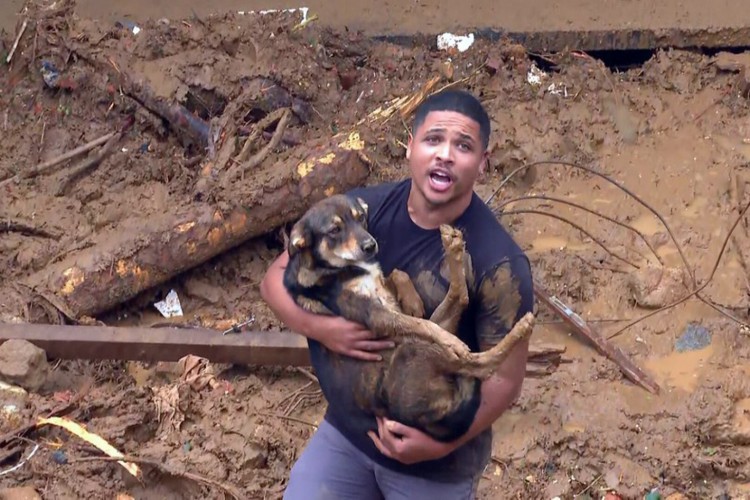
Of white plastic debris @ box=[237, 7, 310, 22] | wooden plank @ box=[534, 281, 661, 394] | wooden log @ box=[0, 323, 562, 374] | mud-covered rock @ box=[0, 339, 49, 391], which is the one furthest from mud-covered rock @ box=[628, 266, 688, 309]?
mud-covered rock @ box=[0, 339, 49, 391]

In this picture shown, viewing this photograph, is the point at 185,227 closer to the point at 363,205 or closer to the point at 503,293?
the point at 363,205

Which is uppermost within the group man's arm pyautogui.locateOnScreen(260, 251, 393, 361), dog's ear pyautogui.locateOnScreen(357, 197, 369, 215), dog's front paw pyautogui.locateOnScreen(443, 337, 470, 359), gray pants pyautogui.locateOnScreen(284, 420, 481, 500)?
dog's ear pyautogui.locateOnScreen(357, 197, 369, 215)

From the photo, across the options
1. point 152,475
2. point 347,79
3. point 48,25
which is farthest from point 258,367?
point 48,25

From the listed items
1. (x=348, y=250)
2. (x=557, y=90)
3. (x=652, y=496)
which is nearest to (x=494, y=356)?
(x=348, y=250)

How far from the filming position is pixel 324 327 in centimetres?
299

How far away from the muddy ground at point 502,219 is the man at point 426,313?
4.36ft

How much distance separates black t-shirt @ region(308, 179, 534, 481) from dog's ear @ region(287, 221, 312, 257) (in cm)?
21

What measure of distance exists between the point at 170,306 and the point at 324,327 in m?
2.73

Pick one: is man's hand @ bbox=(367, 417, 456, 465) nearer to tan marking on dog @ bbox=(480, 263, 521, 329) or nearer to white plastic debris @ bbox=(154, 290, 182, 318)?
tan marking on dog @ bbox=(480, 263, 521, 329)

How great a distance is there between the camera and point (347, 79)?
20.5 ft

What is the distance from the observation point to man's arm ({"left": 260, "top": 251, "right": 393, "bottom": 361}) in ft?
9.62

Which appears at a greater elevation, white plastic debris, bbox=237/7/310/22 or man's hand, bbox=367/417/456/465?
man's hand, bbox=367/417/456/465

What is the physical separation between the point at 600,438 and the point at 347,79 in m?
2.98

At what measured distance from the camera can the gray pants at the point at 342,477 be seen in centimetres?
299
